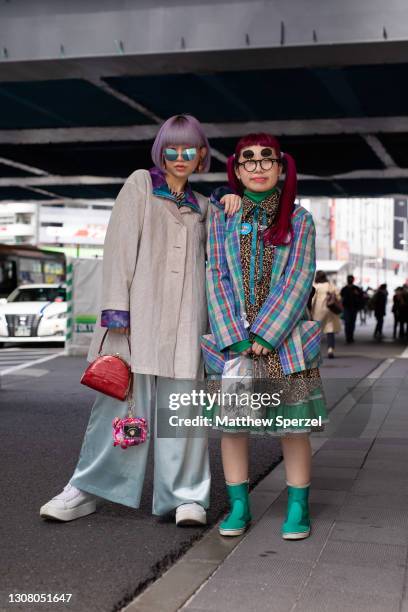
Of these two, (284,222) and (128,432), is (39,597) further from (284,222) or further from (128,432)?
(284,222)

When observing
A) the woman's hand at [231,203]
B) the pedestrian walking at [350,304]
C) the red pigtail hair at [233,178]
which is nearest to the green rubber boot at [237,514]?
the woman's hand at [231,203]

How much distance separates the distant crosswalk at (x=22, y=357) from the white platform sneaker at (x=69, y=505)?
9.37 metres

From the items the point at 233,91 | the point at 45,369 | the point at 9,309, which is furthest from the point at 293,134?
the point at 9,309

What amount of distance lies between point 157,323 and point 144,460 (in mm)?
660

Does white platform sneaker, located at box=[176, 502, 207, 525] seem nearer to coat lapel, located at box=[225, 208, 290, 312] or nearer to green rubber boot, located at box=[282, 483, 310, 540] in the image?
Answer: green rubber boot, located at box=[282, 483, 310, 540]

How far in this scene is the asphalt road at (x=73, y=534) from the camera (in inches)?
140

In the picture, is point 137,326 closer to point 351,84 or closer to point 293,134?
point 351,84

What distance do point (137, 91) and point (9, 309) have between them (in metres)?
8.25

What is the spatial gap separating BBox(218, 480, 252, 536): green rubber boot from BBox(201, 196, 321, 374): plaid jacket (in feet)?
1.81

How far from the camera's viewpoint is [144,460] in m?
4.54

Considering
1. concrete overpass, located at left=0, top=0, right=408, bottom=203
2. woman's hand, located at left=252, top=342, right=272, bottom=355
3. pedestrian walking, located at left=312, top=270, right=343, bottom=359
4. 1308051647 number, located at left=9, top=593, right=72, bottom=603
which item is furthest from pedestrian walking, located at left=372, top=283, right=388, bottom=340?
1308051647 number, located at left=9, top=593, right=72, bottom=603

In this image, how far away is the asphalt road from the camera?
3.56 meters

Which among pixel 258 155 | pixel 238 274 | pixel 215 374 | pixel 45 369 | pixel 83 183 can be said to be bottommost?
pixel 45 369

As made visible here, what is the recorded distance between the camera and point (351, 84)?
42.6 feet
